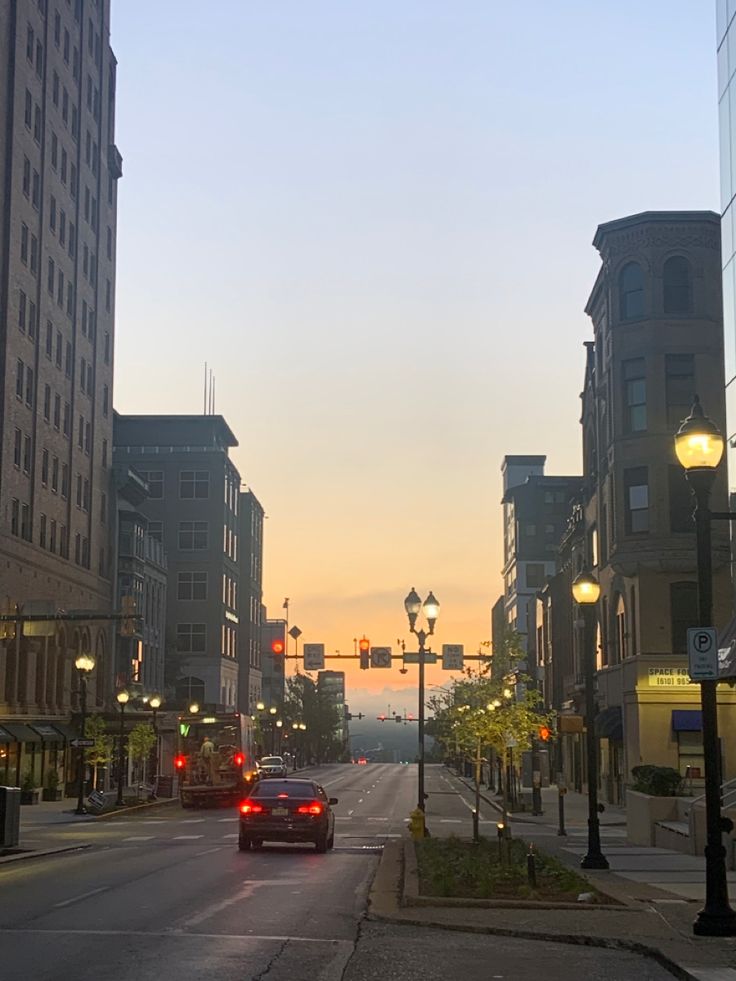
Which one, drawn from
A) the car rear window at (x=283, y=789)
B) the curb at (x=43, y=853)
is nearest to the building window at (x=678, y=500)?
the car rear window at (x=283, y=789)

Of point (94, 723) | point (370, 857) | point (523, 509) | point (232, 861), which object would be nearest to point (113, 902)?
point (232, 861)

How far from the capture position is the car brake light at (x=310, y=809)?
30.4 m

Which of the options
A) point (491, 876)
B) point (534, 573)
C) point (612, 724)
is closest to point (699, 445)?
point (491, 876)

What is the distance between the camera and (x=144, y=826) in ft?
143

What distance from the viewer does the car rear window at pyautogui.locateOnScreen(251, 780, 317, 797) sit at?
30.5 meters

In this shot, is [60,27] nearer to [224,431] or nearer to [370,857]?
[224,431]

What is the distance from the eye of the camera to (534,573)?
139875mm

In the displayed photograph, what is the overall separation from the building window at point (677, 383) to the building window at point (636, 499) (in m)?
2.31

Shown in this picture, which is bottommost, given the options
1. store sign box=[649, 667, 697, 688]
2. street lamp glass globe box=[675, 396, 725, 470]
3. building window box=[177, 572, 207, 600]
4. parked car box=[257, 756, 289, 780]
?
parked car box=[257, 756, 289, 780]

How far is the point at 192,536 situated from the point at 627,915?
353 feet

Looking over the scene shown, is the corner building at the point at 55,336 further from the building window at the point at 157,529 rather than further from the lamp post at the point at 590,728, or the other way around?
the building window at the point at 157,529

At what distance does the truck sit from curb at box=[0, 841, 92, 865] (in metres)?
20.4

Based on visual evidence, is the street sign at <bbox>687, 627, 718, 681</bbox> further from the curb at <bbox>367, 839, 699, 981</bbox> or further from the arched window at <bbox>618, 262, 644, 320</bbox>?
the arched window at <bbox>618, 262, 644, 320</bbox>

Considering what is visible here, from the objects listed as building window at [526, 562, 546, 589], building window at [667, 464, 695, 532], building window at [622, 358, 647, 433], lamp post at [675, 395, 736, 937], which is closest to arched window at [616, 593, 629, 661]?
building window at [667, 464, 695, 532]
